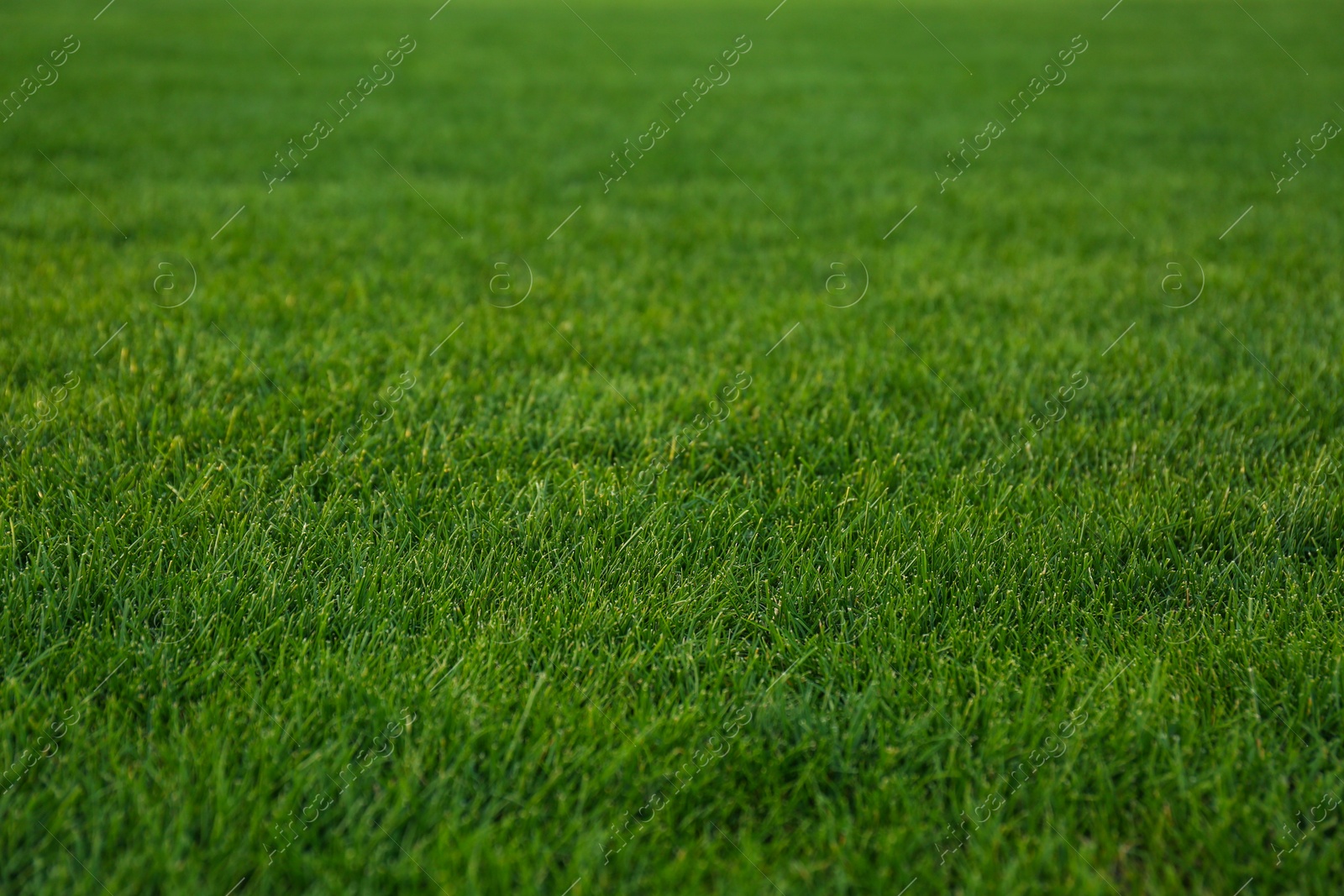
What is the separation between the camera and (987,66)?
12328 millimetres

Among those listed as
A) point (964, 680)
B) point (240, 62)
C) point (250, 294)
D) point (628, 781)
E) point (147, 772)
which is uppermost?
point (240, 62)

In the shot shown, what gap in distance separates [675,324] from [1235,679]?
100 inches

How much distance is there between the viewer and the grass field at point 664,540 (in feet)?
5.59

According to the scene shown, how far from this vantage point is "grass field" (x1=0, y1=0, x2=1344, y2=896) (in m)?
1.70

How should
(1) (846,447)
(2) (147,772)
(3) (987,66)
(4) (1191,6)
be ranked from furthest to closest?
(4) (1191,6)
(3) (987,66)
(1) (846,447)
(2) (147,772)

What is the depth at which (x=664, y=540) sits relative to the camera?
2.49 m

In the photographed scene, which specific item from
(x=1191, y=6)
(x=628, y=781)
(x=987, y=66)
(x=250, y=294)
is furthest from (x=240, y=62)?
(x=1191, y=6)

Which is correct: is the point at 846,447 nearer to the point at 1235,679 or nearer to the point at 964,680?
the point at 964,680

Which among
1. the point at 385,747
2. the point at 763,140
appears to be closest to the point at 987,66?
the point at 763,140

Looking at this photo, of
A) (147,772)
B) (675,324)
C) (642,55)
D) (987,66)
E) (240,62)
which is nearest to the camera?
(147,772)

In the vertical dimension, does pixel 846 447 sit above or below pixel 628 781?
below

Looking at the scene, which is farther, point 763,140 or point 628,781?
point 763,140

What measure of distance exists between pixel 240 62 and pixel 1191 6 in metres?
19.6

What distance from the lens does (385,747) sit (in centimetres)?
183
